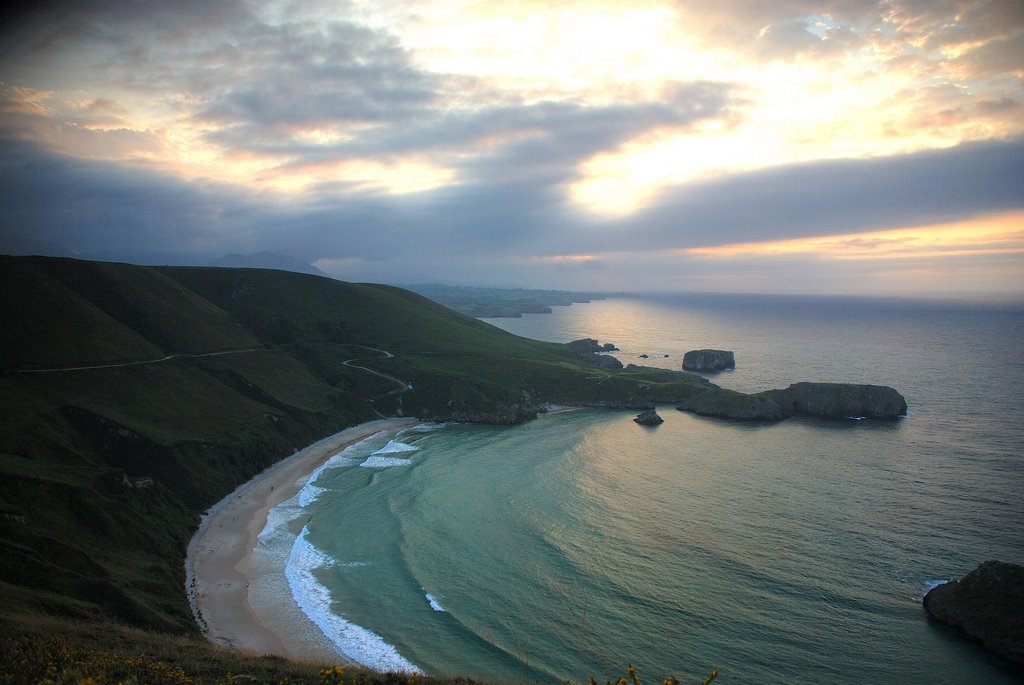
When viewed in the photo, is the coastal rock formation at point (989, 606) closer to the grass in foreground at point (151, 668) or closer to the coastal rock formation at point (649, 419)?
the grass in foreground at point (151, 668)

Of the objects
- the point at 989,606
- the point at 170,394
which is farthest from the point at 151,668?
the point at 170,394

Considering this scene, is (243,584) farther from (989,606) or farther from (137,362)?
(989,606)

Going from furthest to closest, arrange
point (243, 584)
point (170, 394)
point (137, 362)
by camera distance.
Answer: point (137, 362), point (170, 394), point (243, 584)

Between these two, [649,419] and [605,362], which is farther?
[605,362]

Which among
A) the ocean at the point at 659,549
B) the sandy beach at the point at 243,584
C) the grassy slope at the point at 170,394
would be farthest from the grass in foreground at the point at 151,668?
the ocean at the point at 659,549

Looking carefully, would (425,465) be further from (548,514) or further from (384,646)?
(384,646)

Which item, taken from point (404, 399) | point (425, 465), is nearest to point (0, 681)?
point (425, 465)
